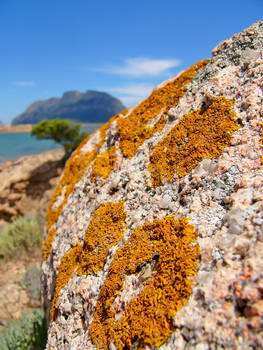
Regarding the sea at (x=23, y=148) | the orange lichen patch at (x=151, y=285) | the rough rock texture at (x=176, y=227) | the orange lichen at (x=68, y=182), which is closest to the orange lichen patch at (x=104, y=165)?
the rough rock texture at (x=176, y=227)

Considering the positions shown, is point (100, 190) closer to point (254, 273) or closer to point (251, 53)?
point (254, 273)

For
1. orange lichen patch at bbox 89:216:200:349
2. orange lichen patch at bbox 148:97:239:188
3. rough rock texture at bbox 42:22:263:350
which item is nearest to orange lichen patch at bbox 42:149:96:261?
rough rock texture at bbox 42:22:263:350

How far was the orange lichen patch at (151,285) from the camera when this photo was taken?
1.80 metres

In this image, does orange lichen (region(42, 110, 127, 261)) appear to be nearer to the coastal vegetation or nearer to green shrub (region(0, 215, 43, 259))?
the coastal vegetation

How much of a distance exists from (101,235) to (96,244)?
0.13m

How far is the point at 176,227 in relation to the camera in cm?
224

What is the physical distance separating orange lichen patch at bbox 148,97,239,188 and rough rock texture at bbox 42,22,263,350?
0.02 metres

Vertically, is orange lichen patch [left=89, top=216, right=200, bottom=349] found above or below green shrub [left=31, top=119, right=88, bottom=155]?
below

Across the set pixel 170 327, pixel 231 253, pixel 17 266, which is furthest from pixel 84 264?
pixel 17 266

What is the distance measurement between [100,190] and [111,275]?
1.51 m

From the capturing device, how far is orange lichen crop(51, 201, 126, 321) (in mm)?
2850

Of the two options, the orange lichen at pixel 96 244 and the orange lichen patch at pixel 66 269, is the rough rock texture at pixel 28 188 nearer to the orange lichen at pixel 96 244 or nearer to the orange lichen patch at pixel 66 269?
the orange lichen patch at pixel 66 269

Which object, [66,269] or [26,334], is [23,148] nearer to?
[26,334]

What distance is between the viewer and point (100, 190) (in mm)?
3668
